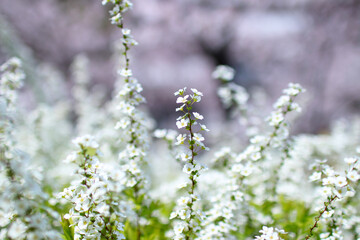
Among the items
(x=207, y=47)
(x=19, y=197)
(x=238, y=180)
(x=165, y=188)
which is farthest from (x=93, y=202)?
(x=207, y=47)

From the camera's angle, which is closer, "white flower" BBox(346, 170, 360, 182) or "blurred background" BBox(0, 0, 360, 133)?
"white flower" BBox(346, 170, 360, 182)

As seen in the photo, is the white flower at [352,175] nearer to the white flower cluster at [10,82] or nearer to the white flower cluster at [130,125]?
the white flower cluster at [130,125]

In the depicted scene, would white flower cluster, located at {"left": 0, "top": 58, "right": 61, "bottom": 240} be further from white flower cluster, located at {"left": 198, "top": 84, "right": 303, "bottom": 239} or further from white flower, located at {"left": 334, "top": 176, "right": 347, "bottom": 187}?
white flower, located at {"left": 334, "top": 176, "right": 347, "bottom": 187}

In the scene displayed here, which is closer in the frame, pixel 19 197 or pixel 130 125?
pixel 19 197

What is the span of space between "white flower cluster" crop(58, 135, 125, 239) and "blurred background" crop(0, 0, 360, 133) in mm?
6388

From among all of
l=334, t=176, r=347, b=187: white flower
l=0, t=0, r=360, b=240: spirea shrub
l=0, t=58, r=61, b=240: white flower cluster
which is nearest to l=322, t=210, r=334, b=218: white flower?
l=0, t=0, r=360, b=240: spirea shrub

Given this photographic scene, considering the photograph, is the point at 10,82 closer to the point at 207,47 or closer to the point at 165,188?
the point at 165,188

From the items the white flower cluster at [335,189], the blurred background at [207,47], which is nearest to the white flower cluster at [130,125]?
the white flower cluster at [335,189]

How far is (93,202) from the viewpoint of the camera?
198 cm

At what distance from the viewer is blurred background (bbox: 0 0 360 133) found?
778cm

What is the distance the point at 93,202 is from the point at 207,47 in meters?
7.47

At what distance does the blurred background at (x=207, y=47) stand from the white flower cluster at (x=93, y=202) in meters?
6.39

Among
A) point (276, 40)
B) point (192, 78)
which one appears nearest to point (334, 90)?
point (276, 40)

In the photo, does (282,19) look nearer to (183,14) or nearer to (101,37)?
(183,14)
